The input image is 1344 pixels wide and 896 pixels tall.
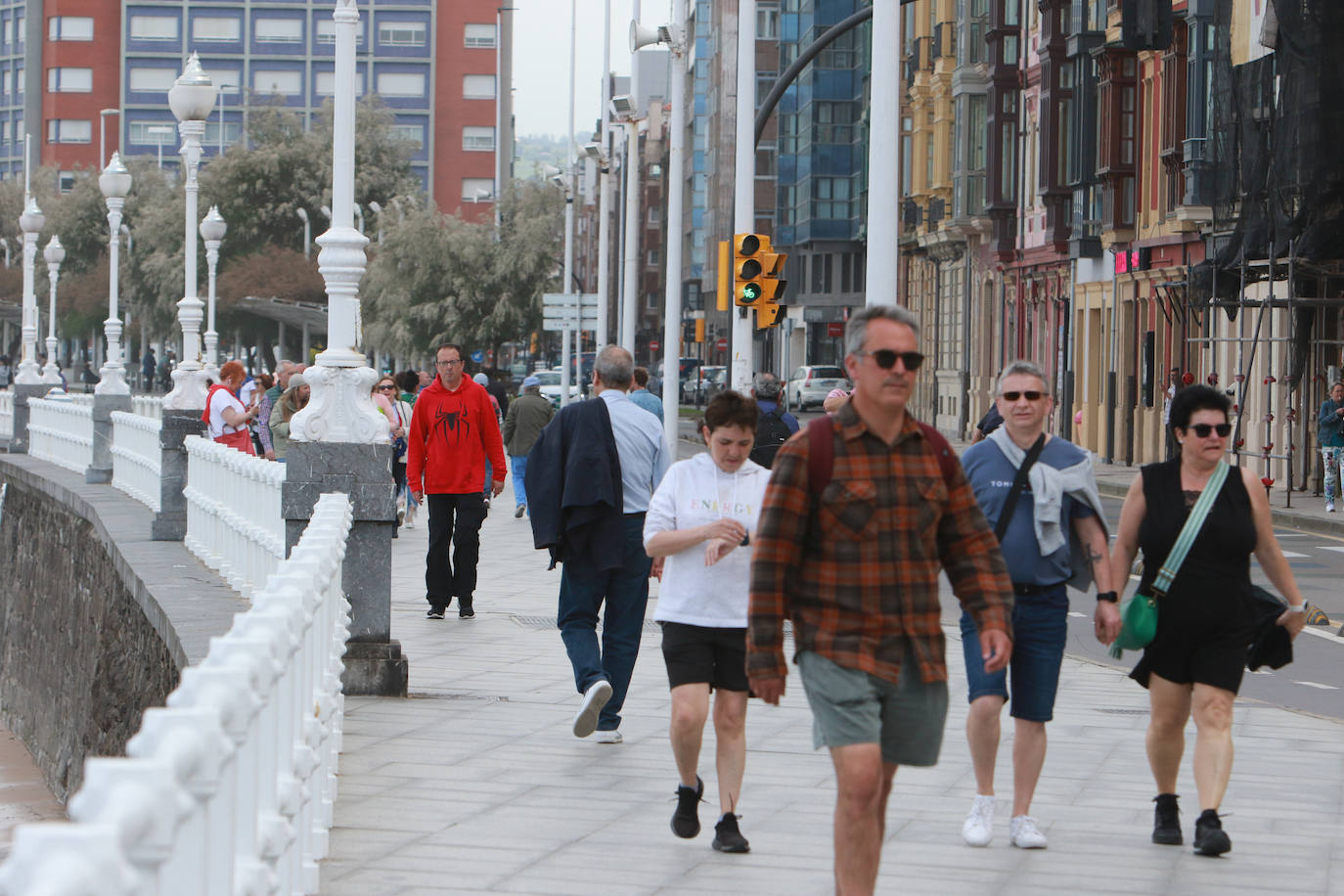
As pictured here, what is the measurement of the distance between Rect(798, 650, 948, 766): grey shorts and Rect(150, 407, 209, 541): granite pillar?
11.2m

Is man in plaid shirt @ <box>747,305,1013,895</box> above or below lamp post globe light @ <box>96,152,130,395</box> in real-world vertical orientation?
below

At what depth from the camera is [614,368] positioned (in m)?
10.4

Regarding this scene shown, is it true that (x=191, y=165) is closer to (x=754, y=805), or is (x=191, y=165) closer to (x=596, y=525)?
(x=596, y=525)

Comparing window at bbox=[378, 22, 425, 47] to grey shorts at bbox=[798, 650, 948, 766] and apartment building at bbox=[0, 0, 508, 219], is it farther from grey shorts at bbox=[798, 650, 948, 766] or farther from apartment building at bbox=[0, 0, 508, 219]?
grey shorts at bbox=[798, 650, 948, 766]

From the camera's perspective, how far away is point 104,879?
8.04 feet

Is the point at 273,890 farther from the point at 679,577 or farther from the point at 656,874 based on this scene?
the point at 679,577

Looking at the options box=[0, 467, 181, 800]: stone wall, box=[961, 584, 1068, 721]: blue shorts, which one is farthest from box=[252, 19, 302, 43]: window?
box=[961, 584, 1068, 721]: blue shorts

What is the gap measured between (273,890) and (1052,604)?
3468 mm

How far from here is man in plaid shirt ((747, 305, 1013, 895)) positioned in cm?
556

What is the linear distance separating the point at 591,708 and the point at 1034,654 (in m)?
2.24

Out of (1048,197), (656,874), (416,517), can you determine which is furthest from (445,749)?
(1048,197)

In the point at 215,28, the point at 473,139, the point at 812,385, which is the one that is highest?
the point at 215,28

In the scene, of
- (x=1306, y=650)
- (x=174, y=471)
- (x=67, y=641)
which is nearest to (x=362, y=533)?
(x=174, y=471)

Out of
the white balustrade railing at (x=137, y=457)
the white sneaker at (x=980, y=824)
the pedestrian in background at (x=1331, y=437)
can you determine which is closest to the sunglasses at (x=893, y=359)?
the white sneaker at (x=980, y=824)
